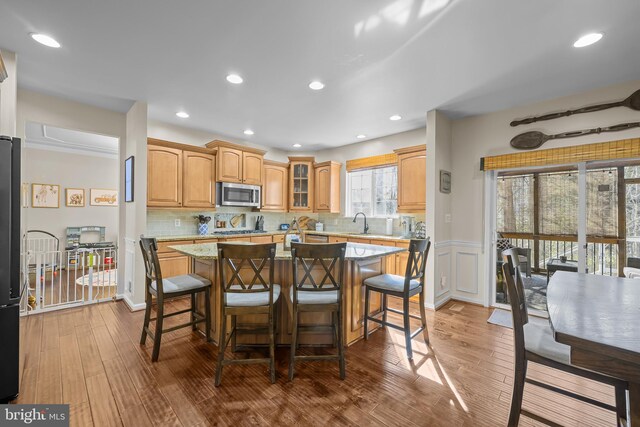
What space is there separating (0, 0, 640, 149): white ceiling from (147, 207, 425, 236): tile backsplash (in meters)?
1.68

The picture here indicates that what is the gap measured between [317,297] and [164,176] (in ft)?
10.6

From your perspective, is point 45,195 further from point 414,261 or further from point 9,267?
point 414,261

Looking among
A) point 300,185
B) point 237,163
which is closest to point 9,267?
point 237,163

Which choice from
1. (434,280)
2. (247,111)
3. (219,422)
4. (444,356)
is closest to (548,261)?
(434,280)

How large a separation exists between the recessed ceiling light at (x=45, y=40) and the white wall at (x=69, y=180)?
5.00 meters

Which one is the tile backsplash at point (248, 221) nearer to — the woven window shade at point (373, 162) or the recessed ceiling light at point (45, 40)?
the woven window shade at point (373, 162)

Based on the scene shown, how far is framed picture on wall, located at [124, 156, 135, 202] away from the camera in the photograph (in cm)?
359

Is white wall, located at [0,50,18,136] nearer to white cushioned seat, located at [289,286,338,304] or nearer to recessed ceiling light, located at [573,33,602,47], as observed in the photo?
white cushioned seat, located at [289,286,338,304]

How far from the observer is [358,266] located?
8.91 ft

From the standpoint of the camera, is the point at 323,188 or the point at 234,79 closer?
the point at 234,79

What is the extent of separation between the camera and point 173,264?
388 centimetres

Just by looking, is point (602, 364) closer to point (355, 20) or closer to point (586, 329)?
point (586, 329)

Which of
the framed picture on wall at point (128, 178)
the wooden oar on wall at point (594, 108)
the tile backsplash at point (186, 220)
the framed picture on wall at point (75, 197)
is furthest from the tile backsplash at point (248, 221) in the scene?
the framed picture on wall at point (75, 197)

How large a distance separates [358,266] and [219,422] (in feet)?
5.33
